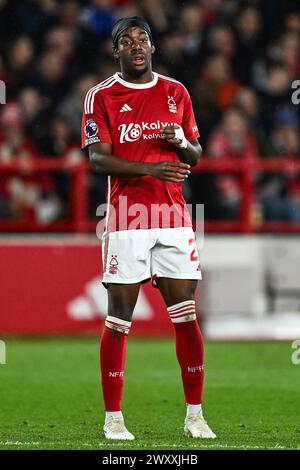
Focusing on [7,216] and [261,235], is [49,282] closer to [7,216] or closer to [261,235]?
[7,216]

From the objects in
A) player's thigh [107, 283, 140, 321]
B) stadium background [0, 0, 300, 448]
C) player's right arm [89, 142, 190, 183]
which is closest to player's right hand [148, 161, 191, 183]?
player's right arm [89, 142, 190, 183]

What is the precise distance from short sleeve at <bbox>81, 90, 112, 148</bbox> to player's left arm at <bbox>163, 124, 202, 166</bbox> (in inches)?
14.4

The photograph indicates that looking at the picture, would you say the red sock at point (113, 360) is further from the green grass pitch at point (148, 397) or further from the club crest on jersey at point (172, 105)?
the club crest on jersey at point (172, 105)

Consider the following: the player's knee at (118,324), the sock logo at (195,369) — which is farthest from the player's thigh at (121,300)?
the sock logo at (195,369)

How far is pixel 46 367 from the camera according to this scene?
34.9 ft

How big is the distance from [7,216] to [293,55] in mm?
5197

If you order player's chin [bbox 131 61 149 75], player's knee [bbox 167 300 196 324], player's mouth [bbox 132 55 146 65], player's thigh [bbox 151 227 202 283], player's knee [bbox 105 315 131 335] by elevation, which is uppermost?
player's mouth [bbox 132 55 146 65]

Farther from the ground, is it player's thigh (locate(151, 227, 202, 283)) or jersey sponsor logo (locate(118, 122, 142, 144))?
jersey sponsor logo (locate(118, 122, 142, 144))

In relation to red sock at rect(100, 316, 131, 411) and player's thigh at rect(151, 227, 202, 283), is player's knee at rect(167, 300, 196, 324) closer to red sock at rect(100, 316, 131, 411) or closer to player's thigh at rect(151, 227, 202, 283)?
player's thigh at rect(151, 227, 202, 283)

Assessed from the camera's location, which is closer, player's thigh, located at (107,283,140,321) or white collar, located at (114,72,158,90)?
player's thigh, located at (107,283,140,321)

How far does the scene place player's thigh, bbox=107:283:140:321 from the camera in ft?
22.9

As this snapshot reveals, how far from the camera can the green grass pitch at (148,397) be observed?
6883mm

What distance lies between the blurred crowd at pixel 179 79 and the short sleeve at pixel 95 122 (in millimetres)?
5933

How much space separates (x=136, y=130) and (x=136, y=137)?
0.04 metres
